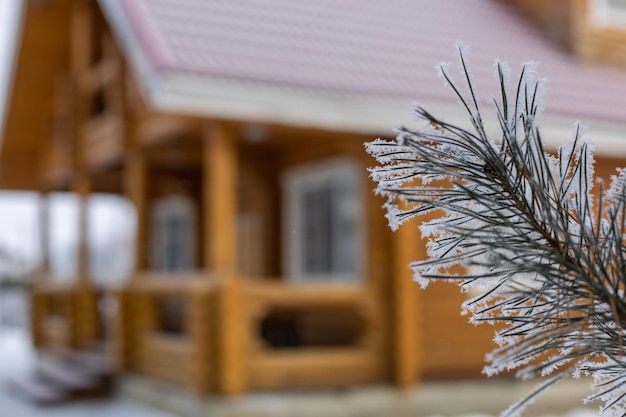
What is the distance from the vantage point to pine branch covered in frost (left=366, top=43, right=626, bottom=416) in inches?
51.5

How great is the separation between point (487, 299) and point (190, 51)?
513 cm

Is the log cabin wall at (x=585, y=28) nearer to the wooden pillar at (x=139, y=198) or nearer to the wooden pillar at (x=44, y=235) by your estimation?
the wooden pillar at (x=139, y=198)

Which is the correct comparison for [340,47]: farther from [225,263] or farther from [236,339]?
[236,339]

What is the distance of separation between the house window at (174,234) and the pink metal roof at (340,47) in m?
4.40

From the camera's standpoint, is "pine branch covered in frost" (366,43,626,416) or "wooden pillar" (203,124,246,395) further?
"wooden pillar" (203,124,246,395)

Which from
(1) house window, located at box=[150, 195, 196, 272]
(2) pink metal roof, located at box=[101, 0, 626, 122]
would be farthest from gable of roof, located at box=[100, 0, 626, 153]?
(1) house window, located at box=[150, 195, 196, 272]

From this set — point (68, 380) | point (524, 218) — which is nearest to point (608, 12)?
point (68, 380)

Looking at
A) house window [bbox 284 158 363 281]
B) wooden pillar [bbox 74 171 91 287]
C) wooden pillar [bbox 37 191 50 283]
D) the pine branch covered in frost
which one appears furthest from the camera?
wooden pillar [bbox 37 191 50 283]

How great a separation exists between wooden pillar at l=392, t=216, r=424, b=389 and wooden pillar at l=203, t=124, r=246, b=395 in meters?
1.35

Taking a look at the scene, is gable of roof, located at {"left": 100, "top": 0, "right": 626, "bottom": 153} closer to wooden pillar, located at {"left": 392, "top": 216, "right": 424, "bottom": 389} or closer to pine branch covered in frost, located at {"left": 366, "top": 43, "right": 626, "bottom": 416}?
wooden pillar, located at {"left": 392, "top": 216, "right": 424, "bottom": 389}

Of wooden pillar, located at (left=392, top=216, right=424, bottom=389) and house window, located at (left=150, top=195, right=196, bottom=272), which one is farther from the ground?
house window, located at (left=150, top=195, right=196, bottom=272)

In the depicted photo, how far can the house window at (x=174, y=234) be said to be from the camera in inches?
456

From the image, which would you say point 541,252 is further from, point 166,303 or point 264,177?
point 166,303

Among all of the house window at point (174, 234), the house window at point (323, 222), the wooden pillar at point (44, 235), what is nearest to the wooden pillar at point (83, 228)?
the house window at point (174, 234)
